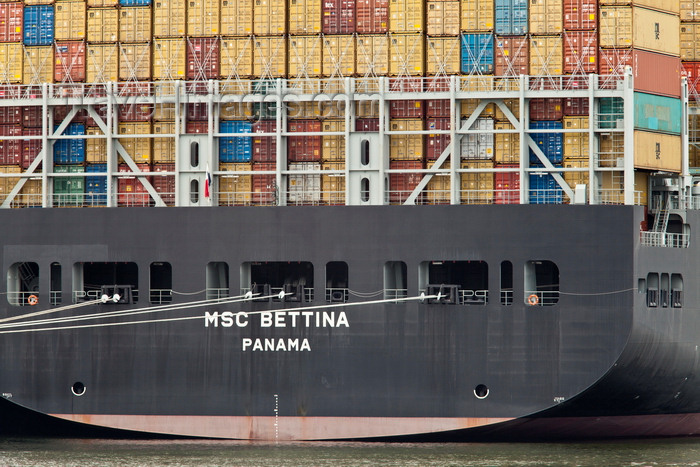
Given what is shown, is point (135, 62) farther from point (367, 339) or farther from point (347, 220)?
point (367, 339)

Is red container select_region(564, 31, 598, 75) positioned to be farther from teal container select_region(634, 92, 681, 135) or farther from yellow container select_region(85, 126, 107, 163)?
yellow container select_region(85, 126, 107, 163)

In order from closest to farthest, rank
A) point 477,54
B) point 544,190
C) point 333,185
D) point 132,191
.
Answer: point 544,190 < point 477,54 < point 333,185 < point 132,191

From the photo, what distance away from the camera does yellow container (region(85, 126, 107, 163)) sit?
147 ft

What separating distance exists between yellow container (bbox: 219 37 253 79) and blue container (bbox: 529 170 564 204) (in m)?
8.82

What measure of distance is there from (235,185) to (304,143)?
237cm

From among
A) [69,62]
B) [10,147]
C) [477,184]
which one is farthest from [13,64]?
[477,184]

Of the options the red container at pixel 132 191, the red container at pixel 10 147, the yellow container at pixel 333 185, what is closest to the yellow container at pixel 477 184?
the yellow container at pixel 333 185

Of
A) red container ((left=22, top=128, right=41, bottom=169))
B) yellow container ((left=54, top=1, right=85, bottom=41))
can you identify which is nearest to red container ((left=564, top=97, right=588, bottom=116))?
yellow container ((left=54, top=1, right=85, bottom=41))

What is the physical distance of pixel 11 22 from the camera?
151 feet

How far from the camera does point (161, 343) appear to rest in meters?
41.9

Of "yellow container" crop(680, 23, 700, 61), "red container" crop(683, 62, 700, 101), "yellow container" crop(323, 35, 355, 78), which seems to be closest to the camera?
"yellow container" crop(323, 35, 355, 78)

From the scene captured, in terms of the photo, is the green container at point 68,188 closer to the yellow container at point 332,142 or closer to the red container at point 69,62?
the red container at point 69,62

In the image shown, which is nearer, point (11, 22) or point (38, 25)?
point (38, 25)

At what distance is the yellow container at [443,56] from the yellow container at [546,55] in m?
2.16
